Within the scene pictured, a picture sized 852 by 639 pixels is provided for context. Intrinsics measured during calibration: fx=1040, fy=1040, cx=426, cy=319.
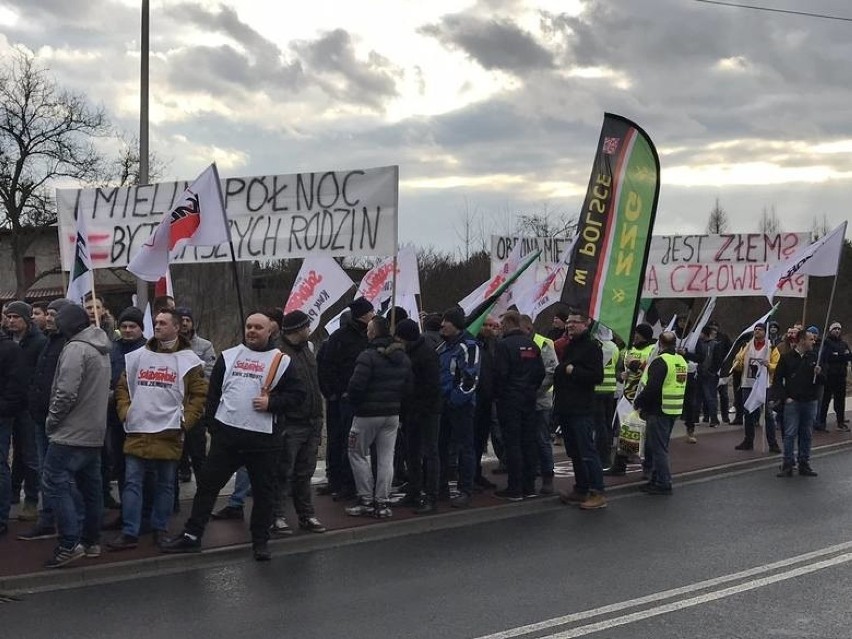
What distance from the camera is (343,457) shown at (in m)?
10.3

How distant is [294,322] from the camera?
8.63m

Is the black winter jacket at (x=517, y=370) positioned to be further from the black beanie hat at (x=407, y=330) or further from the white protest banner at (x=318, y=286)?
the white protest banner at (x=318, y=286)

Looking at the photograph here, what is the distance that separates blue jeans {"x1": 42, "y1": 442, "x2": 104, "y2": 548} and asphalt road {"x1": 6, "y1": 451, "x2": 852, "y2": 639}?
1.97ft

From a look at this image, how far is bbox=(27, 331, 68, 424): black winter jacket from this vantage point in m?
8.16

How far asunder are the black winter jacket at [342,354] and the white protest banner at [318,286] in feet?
6.44

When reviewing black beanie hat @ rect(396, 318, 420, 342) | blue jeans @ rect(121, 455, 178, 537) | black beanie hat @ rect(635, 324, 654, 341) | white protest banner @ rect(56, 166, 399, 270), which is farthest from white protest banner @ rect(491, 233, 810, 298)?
blue jeans @ rect(121, 455, 178, 537)

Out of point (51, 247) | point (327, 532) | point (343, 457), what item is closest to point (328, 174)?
point (343, 457)

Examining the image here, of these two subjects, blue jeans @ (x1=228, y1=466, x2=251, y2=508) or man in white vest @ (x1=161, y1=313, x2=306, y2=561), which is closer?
man in white vest @ (x1=161, y1=313, x2=306, y2=561)

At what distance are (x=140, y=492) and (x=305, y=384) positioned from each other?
1.54 meters

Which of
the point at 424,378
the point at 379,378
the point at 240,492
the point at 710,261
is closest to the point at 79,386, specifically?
the point at 240,492

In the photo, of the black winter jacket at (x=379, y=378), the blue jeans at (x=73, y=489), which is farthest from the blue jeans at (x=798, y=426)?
the blue jeans at (x=73, y=489)

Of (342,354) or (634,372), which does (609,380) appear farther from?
(342,354)

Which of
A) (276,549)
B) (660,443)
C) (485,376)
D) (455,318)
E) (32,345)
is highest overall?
(455,318)

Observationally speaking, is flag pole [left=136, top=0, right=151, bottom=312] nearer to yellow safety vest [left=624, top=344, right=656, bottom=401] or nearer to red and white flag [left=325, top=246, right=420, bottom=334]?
red and white flag [left=325, top=246, right=420, bottom=334]
